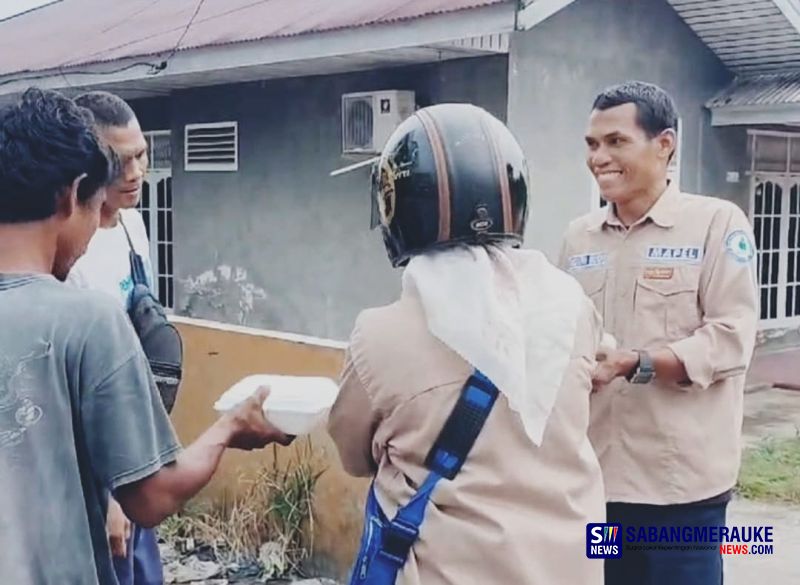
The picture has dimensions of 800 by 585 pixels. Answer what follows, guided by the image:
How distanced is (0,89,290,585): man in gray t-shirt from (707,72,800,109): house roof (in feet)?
25.1

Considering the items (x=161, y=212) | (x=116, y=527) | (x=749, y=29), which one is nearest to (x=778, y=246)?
(x=749, y=29)

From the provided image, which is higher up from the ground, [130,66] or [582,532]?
[130,66]

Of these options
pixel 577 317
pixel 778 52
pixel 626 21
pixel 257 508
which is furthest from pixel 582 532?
pixel 778 52

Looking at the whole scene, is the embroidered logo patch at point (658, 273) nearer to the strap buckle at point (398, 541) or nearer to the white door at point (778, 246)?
the strap buckle at point (398, 541)

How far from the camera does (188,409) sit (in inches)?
217

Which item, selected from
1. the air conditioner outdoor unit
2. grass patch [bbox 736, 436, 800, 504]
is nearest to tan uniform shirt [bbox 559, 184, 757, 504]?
grass patch [bbox 736, 436, 800, 504]

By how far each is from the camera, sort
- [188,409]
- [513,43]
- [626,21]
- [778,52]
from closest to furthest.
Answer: [188,409]
[513,43]
[626,21]
[778,52]

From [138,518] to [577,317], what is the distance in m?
0.83

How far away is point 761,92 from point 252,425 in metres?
7.83

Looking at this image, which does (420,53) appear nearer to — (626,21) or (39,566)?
(626,21)

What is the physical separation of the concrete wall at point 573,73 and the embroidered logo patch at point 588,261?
445 cm

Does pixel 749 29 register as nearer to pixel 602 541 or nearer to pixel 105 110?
pixel 105 110

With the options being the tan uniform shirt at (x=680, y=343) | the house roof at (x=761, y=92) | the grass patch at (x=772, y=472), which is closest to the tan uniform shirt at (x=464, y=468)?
the tan uniform shirt at (x=680, y=343)

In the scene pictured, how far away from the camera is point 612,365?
2.47m
